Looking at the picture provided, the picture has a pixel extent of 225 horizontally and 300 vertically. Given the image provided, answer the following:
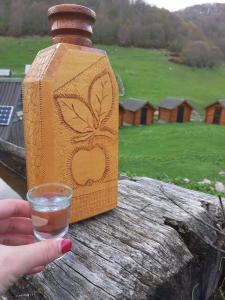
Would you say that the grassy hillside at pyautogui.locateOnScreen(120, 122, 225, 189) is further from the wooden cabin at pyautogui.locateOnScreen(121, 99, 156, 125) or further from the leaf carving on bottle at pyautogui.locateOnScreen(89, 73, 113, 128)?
the leaf carving on bottle at pyautogui.locateOnScreen(89, 73, 113, 128)

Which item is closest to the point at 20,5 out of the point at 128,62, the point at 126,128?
the point at 128,62

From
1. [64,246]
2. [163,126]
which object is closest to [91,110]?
[64,246]

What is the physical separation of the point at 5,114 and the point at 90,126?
5.08 metres

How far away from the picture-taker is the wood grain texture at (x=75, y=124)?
1.29 m

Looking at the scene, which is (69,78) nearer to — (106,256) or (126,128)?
(106,256)

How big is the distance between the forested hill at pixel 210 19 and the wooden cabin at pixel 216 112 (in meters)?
32.9

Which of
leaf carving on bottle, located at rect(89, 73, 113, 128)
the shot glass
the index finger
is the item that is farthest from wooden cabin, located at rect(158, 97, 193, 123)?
the shot glass

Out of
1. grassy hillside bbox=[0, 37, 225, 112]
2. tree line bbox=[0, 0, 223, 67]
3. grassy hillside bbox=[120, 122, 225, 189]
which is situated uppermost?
tree line bbox=[0, 0, 223, 67]

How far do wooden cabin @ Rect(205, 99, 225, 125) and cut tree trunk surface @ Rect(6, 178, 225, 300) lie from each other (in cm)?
2157

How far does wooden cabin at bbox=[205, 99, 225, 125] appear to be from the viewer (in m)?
21.9

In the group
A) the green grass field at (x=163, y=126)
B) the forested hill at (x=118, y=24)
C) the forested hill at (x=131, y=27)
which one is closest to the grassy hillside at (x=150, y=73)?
the green grass field at (x=163, y=126)

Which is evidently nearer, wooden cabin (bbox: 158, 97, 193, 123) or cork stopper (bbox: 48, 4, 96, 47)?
cork stopper (bbox: 48, 4, 96, 47)

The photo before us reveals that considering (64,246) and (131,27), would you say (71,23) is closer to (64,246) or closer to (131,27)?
(64,246)

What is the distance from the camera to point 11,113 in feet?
20.0
